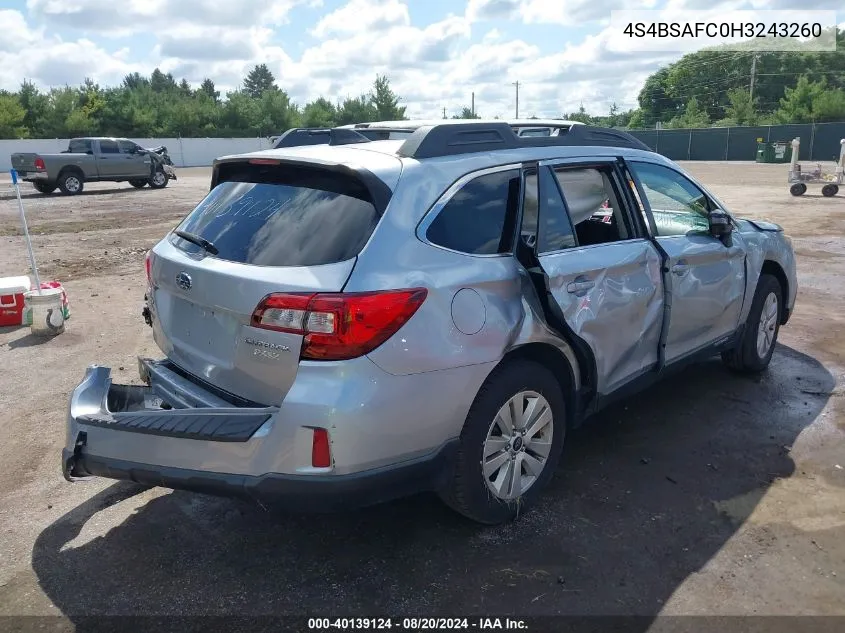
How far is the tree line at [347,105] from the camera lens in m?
54.7

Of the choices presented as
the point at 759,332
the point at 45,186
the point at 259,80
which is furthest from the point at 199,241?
the point at 259,80

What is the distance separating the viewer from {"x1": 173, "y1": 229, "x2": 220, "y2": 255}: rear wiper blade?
3161 millimetres

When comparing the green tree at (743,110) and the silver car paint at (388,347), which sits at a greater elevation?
the green tree at (743,110)

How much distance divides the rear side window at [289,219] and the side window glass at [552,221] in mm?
1012

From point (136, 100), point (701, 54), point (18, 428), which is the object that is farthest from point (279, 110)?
point (18, 428)

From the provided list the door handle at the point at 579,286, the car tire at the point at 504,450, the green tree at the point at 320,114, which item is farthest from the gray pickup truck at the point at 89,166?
the green tree at the point at 320,114

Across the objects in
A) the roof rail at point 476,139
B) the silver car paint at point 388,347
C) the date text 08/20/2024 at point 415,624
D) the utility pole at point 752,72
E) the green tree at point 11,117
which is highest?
the utility pole at point 752,72

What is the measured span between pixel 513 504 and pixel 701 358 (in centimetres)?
206

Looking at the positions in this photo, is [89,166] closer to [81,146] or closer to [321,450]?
[81,146]

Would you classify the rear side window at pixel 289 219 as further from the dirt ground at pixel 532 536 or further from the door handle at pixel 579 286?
the dirt ground at pixel 532 536

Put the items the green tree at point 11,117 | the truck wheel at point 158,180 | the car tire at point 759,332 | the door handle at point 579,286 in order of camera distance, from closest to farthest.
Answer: the door handle at point 579,286
the car tire at point 759,332
the truck wheel at point 158,180
the green tree at point 11,117

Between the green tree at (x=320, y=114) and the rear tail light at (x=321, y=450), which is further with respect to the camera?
the green tree at (x=320, y=114)

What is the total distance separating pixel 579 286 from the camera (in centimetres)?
348

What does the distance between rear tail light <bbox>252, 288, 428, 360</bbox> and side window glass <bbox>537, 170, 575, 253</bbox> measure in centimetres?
108
